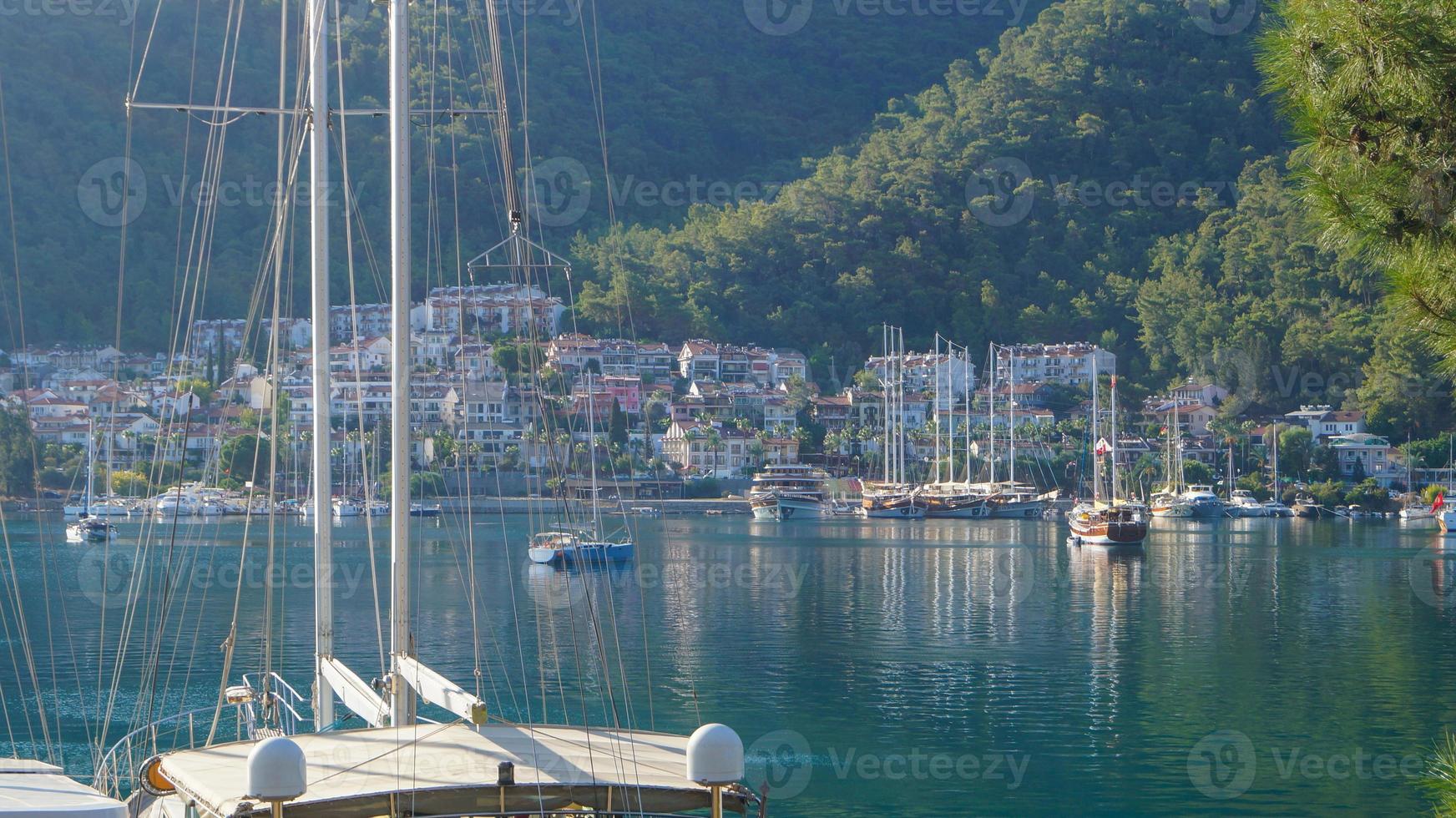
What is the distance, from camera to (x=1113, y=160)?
107m

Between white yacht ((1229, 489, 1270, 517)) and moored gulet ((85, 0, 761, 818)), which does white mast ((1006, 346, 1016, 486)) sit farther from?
moored gulet ((85, 0, 761, 818))

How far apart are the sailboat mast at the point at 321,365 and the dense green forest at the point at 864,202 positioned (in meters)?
54.9

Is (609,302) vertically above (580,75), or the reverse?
(580,75)

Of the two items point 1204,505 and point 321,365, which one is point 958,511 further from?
point 321,365

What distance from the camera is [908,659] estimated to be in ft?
74.9

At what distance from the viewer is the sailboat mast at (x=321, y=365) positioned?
780cm

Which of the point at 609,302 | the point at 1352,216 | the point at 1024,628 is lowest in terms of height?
the point at 1024,628

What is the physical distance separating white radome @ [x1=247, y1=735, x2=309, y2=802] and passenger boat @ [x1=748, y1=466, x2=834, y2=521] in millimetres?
61229

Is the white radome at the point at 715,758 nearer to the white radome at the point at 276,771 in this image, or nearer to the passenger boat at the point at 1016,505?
the white radome at the point at 276,771

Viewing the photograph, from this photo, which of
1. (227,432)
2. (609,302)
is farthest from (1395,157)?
(609,302)

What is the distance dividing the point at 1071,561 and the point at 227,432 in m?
31.3

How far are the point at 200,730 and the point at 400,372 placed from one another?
37.6 feet

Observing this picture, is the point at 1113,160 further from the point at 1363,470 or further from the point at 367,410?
the point at 367,410

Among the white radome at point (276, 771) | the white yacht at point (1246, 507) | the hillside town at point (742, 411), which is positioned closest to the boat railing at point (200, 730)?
the white radome at point (276, 771)
